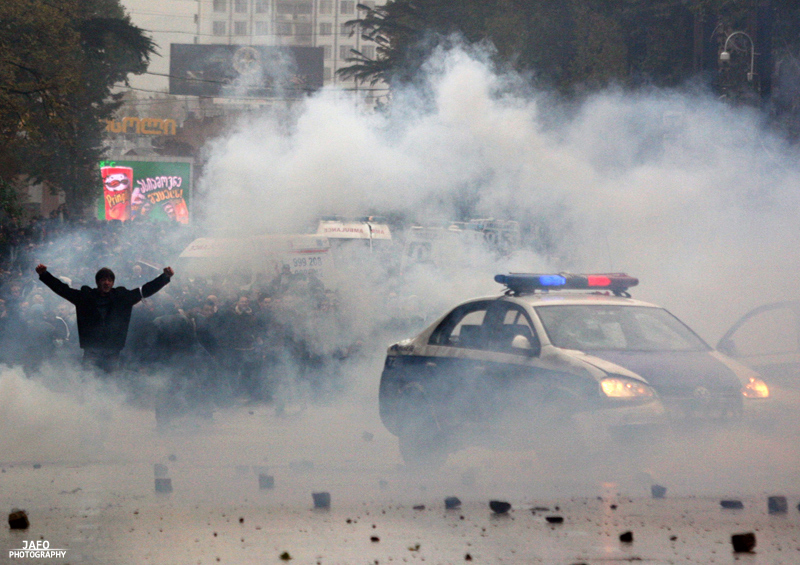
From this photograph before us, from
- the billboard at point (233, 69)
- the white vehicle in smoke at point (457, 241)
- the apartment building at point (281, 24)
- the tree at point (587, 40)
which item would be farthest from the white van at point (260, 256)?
the apartment building at point (281, 24)

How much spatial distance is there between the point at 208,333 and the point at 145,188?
25225mm

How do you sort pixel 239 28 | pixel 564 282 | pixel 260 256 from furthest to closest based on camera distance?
pixel 239 28, pixel 260 256, pixel 564 282

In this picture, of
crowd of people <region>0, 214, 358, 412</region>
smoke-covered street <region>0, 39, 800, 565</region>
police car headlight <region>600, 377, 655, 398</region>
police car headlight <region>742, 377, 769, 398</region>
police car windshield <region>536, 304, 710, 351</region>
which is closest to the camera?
smoke-covered street <region>0, 39, 800, 565</region>

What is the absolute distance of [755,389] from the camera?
7.25 m

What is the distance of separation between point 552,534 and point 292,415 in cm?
607

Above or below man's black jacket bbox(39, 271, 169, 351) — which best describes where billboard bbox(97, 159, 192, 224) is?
below

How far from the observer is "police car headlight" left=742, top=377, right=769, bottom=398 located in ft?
23.6

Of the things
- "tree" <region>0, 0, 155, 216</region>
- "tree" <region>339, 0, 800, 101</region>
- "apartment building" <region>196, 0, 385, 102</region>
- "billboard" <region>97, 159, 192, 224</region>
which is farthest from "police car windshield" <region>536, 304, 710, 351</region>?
"apartment building" <region>196, 0, 385, 102</region>

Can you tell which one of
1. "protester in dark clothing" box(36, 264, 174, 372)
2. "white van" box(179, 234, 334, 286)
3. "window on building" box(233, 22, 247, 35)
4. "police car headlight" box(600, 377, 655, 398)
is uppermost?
"window on building" box(233, 22, 247, 35)

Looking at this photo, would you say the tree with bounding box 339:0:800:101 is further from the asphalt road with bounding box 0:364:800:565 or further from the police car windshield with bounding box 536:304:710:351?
the police car windshield with bounding box 536:304:710:351

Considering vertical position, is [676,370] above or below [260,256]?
above

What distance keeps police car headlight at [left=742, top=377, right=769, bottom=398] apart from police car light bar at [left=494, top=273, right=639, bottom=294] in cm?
144

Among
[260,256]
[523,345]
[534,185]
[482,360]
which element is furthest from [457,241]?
[523,345]

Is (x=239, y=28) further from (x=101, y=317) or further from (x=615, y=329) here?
(x=615, y=329)
